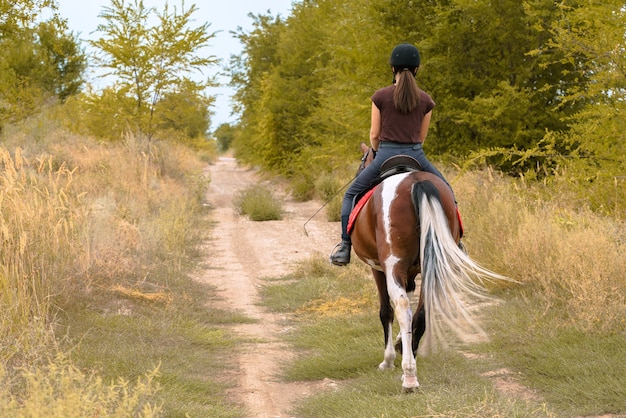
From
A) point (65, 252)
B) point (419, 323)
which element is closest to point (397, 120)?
point (419, 323)

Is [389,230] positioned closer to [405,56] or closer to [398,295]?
[398,295]

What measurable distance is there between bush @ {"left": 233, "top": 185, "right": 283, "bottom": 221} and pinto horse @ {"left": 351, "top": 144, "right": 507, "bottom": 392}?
520 inches

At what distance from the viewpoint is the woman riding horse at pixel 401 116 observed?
257 inches

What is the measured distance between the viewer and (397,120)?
261 inches

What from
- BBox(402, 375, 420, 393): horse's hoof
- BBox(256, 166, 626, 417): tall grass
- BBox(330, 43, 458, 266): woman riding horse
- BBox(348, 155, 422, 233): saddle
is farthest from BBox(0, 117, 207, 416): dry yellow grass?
BBox(330, 43, 458, 266): woman riding horse

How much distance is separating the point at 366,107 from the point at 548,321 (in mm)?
9311

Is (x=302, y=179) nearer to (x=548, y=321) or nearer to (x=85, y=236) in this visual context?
(x=85, y=236)

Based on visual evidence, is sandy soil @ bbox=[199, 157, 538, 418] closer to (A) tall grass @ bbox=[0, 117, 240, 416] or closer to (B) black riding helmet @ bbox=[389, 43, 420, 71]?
(A) tall grass @ bbox=[0, 117, 240, 416]

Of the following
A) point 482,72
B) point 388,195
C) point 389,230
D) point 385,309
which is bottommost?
point 385,309

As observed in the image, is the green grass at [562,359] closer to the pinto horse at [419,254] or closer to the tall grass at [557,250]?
the tall grass at [557,250]

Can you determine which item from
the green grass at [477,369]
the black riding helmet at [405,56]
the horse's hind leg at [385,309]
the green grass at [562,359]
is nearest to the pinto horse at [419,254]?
the horse's hind leg at [385,309]

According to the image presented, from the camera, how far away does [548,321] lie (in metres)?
6.98

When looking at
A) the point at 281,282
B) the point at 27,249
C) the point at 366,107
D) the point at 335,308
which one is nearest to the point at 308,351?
the point at 335,308

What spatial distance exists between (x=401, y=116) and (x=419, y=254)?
1.34 meters
